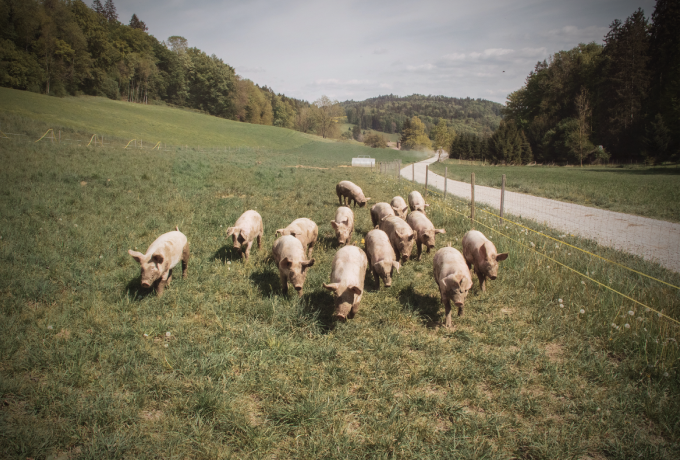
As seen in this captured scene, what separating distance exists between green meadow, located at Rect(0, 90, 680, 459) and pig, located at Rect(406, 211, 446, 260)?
0.67m

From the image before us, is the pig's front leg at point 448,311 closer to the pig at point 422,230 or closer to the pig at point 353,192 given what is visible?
the pig at point 422,230

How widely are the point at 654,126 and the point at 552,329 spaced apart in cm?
5137

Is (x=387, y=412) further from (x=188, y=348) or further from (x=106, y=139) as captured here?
(x=106, y=139)

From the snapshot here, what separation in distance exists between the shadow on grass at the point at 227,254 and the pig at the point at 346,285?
300 cm

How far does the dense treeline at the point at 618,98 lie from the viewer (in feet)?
138

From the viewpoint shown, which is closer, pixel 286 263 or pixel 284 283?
pixel 286 263

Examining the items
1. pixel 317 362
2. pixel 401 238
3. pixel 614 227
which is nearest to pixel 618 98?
pixel 614 227

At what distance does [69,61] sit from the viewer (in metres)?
58.2

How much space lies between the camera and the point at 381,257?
20.9 feet

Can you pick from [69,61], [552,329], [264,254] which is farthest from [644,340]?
[69,61]

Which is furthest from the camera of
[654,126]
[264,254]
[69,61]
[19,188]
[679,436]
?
[69,61]

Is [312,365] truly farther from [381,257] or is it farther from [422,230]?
[422,230]

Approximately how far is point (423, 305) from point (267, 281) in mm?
3001

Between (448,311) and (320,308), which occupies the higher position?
(448,311)
